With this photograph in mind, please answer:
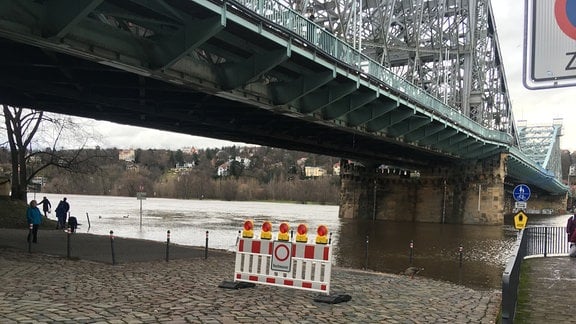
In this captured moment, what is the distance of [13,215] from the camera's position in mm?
29609

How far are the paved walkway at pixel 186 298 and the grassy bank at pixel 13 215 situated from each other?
1451 cm

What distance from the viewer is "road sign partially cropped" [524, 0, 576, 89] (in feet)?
8.29

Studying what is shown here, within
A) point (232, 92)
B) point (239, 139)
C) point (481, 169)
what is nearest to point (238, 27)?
point (232, 92)

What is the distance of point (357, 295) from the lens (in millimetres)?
10945

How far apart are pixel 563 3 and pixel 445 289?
11.9 m

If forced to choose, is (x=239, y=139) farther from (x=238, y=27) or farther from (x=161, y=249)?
(x=238, y=27)

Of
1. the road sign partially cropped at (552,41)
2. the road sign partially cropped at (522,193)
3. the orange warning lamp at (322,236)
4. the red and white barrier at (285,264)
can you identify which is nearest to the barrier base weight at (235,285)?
the red and white barrier at (285,264)

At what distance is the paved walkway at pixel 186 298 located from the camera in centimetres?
799

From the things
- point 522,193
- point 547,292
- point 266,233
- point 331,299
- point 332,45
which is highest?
point 332,45

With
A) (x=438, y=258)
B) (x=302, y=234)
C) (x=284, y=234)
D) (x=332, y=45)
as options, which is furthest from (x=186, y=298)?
(x=438, y=258)

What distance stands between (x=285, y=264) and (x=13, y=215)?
2466 centimetres

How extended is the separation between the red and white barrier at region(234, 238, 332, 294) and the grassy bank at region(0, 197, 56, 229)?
74.4ft

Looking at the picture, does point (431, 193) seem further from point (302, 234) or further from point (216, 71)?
point (302, 234)

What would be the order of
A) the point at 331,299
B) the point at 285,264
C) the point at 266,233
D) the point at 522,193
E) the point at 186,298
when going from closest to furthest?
the point at 186,298 < the point at 331,299 < the point at 285,264 < the point at 266,233 < the point at 522,193
